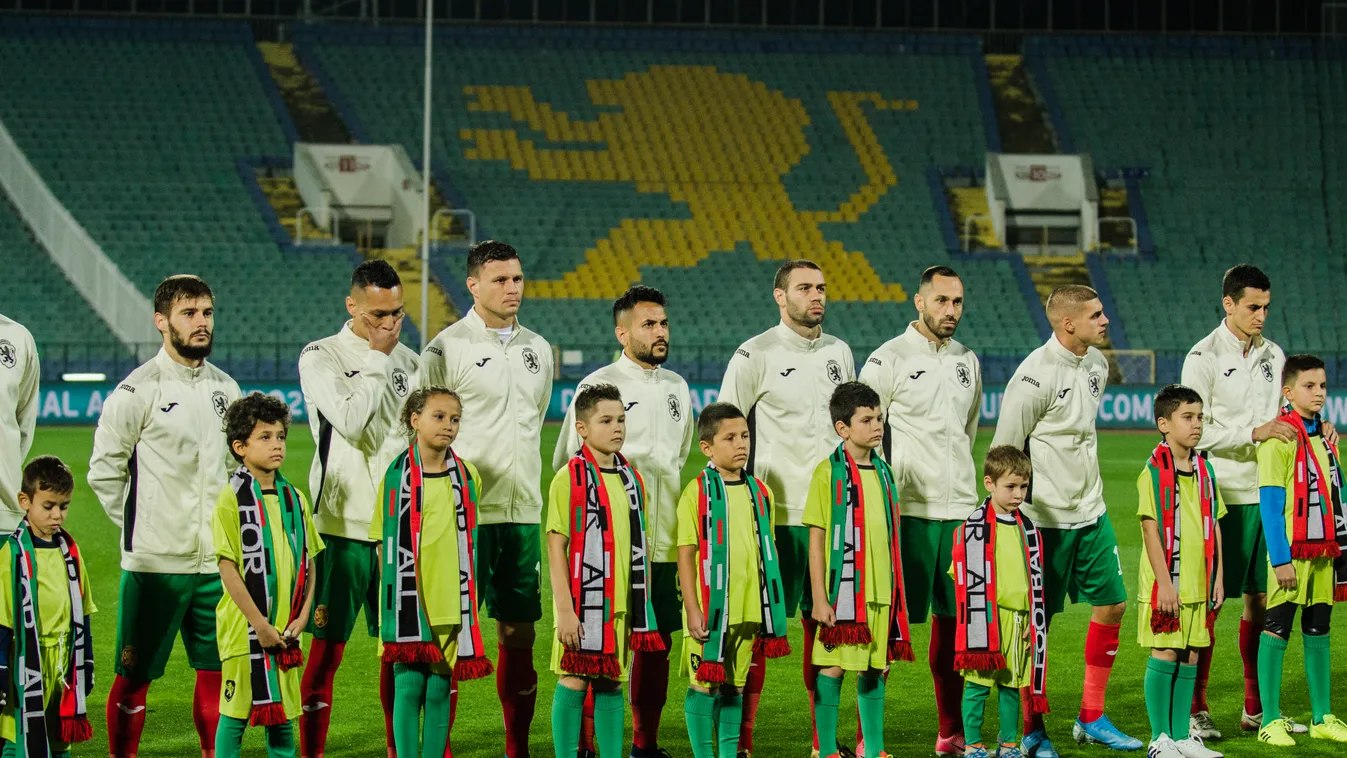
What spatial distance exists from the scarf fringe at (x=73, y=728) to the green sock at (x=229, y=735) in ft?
1.57

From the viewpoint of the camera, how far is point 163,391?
6.28m

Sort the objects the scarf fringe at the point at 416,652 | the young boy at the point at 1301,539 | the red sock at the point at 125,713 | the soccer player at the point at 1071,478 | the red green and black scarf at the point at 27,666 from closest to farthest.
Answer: the red green and black scarf at the point at 27,666 → the scarf fringe at the point at 416,652 → the red sock at the point at 125,713 → the soccer player at the point at 1071,478 → the young boy at the point at 1301,539

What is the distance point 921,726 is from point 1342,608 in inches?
181

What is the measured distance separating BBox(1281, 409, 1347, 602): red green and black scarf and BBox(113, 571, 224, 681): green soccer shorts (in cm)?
463

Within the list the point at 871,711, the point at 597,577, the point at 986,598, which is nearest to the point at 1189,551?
the point at 986,598

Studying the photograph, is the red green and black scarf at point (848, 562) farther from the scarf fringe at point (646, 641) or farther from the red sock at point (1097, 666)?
the red sock at point (1097, 666)

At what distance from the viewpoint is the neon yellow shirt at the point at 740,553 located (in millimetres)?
6414

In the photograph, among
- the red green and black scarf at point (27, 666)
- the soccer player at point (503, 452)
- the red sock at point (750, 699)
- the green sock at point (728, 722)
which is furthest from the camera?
the red sock at point (750, 699)

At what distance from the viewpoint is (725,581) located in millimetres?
6383

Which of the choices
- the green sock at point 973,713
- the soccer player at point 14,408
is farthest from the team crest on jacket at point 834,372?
the soccer player at point 14,408

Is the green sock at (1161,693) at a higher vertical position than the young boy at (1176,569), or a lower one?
lower

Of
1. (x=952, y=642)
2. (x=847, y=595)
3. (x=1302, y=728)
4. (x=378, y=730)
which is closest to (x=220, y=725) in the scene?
(x=378, y=730)

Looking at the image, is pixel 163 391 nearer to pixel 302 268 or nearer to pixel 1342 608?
pixel 1342 608

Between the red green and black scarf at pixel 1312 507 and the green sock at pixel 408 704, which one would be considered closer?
the green sock at pixel 408 704
